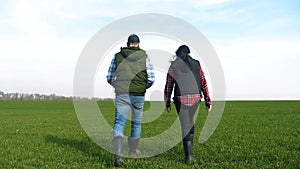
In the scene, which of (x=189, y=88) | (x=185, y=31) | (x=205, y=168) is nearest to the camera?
(x=205, y=168)

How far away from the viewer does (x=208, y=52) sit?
8016mm

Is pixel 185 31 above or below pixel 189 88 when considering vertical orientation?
above

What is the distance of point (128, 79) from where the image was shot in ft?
25.1

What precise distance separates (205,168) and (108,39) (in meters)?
3.52

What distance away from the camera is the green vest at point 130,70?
762cm

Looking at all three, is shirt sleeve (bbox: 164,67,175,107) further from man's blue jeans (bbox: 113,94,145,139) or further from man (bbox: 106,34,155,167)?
man's blue jeans (bbox: 113,94,145,139)

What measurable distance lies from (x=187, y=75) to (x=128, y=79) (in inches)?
48.2

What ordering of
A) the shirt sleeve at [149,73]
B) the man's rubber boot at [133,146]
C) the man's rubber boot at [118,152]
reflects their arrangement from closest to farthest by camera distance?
1. the man's rubber boot at [118,152]
2. the shirt sleeve at [149,73]
3. the man's rubber boot at [133,146]

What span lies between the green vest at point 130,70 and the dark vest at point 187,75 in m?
0.74

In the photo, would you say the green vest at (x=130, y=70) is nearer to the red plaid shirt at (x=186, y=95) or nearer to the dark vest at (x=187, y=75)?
the red plaid shirt at (x=186, y=95)

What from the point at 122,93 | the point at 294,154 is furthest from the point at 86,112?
the point at 294,154

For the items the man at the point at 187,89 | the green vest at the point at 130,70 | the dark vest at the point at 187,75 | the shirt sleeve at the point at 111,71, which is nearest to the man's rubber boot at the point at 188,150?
the man at the point at 187,89

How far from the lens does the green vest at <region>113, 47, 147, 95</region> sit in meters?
7.62

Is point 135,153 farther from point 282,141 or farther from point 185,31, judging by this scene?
point 282,141
